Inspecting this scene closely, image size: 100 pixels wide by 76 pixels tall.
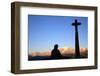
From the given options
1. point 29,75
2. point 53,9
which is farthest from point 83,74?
point 53,9

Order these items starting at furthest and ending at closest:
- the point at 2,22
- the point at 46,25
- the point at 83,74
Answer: the point at 83,74 < the point at 46,25 < the point at 2,22

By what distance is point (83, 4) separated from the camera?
1874 mm

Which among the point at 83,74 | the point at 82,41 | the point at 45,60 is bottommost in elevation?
the point at 83,74

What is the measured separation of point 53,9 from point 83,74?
55 cm

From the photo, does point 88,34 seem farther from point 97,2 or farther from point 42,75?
point 42,75

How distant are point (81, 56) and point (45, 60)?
295mm

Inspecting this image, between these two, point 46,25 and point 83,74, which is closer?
point 46,25

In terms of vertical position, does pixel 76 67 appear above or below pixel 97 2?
below

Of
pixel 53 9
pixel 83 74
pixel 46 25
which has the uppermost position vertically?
pixel 53 9

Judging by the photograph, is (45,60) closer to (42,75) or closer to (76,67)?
(42,75)

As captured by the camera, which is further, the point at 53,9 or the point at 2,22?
the point at 53,9

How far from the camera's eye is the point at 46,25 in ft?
5.74

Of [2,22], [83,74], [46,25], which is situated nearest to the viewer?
[2,22]

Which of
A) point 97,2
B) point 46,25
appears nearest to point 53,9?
point 46,25
